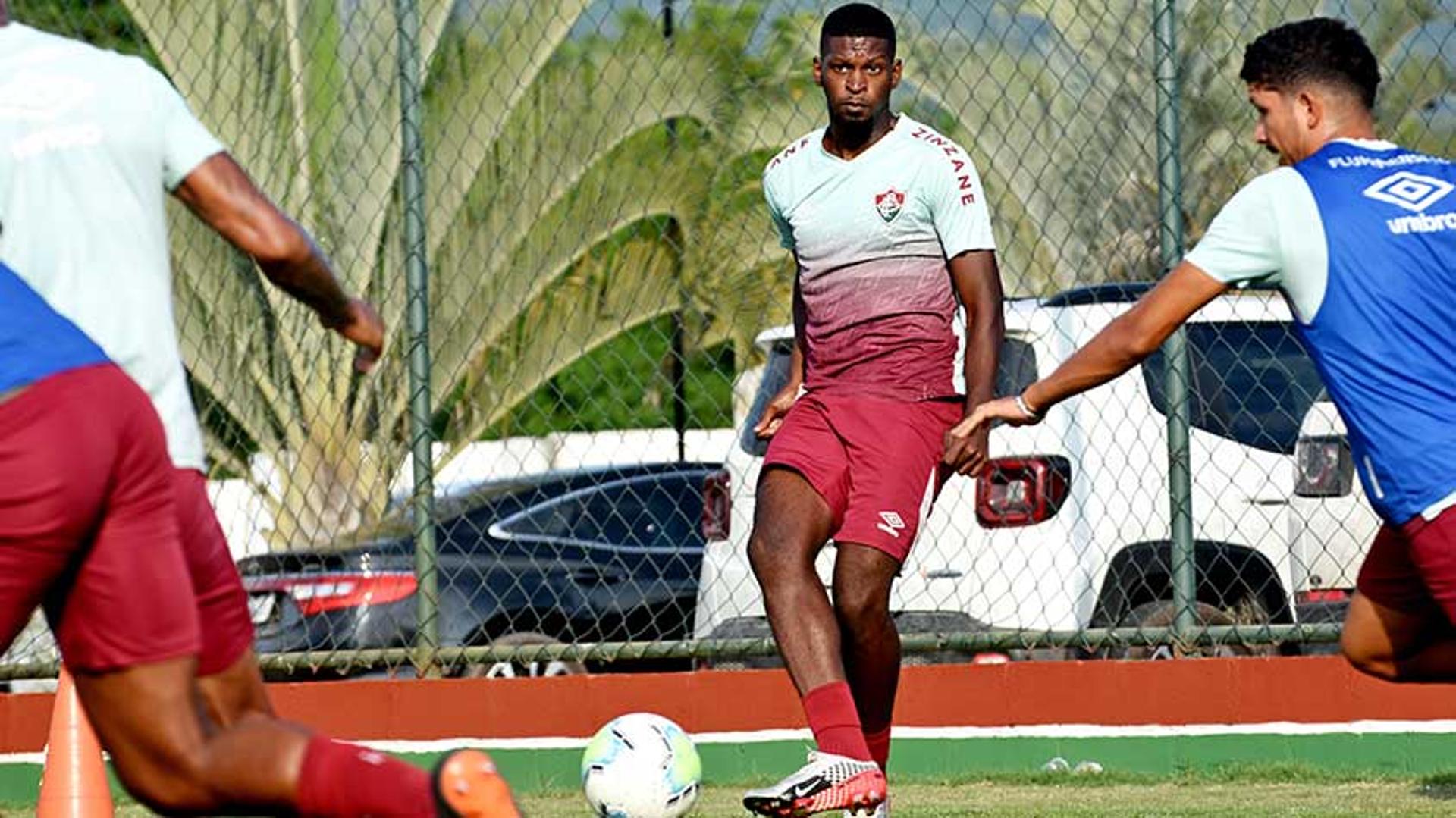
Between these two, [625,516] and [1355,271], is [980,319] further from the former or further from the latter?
[625,516]

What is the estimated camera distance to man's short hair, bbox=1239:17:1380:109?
5.51m

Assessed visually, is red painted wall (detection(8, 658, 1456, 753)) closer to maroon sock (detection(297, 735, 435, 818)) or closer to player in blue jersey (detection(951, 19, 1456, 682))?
player in blue jersey (detection(951, 19, 1456, 682))

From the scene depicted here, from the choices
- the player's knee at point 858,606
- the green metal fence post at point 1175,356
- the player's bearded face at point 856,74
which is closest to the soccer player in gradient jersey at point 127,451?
the player's knee at point 858,606

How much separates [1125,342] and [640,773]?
205cm

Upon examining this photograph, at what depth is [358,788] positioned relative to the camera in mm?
4133

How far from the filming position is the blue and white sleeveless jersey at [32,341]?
404 cm

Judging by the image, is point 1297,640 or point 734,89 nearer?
point 1297,640

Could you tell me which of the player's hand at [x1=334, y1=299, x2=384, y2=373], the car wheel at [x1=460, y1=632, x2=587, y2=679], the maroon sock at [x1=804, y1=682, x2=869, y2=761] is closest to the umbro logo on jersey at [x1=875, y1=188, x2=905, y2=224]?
the maroon sock at [x1=804, y1=682, x2=869, y2=761]

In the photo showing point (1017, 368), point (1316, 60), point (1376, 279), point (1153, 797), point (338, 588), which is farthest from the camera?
point (338, 588)

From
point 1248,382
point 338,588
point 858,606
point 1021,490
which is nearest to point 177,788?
point 858,606

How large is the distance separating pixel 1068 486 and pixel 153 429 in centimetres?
568

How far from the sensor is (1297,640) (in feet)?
28.4

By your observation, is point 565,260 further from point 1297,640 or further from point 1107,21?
point 1297,640

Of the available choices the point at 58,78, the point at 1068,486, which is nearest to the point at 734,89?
the point at 1068,486
